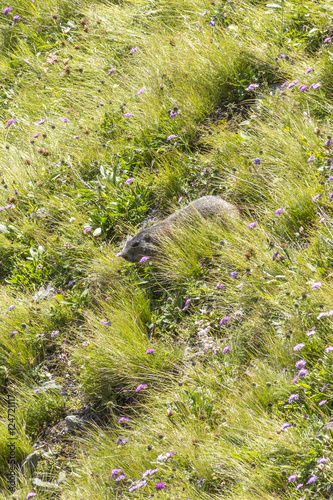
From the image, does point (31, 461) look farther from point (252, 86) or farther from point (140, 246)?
point (252, 86)

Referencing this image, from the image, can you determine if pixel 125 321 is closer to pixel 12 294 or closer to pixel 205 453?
pixel 205 453

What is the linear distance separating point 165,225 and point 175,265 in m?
0.41

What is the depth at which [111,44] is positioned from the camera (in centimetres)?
684

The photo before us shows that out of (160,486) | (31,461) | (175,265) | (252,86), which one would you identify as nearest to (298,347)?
(160,486)

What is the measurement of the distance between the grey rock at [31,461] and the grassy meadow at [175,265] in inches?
1.2

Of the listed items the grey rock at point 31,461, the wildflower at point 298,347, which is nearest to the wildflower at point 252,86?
the wildflower at point 298,347

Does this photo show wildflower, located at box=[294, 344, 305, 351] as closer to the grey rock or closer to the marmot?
the marmot

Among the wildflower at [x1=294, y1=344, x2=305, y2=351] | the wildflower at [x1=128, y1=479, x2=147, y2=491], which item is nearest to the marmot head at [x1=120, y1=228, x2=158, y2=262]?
the wildflower at [x1=294, y1=344, x2=305, y2=351]

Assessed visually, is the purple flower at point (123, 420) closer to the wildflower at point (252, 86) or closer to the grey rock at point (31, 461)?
the grey rock at point (31, 461)

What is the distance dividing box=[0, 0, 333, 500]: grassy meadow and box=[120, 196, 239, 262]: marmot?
12 centimetres

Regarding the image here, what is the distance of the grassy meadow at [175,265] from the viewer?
3064mm

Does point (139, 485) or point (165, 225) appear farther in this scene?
point (165, 225)

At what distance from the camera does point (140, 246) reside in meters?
4.41

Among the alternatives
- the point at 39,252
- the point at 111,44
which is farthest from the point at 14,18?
the point at 39,252
